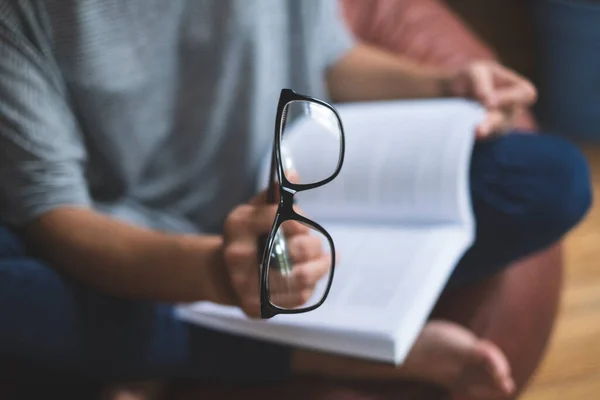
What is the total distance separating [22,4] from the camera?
61cm

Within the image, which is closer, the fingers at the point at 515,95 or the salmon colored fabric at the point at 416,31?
the fingers at the point at 515,95

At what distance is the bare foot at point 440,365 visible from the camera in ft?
2.43

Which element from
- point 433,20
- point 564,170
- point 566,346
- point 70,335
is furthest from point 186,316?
point 433,20

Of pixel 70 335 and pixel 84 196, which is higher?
pixel 84 196

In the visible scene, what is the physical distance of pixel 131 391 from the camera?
2.43ft

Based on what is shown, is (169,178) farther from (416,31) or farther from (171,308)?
(416,31)

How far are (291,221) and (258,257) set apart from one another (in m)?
0.09

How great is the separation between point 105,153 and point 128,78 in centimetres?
9

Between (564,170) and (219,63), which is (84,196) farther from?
(564,170)

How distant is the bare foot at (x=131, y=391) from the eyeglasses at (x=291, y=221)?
339 mm

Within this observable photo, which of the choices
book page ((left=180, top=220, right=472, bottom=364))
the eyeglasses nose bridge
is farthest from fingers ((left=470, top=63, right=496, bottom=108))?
the eyeglasses nose bridge

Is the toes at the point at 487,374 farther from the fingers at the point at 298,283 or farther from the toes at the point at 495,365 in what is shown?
the fingers at the point at 298,283

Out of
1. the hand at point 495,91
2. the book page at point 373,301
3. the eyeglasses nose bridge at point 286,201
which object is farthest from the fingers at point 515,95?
the eyeglasses nose bridge at point 286,201

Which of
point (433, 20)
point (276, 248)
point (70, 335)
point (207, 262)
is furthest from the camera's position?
point (433, 20)
